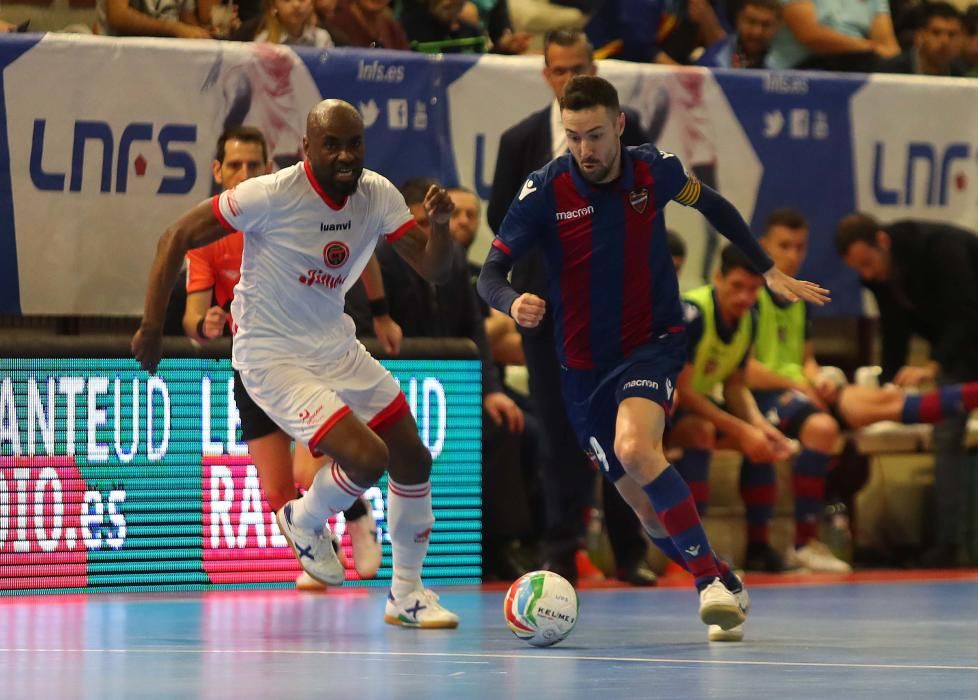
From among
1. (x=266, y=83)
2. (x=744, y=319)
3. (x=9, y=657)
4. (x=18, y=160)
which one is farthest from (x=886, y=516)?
(x=9, y=657)

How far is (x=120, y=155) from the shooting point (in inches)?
392

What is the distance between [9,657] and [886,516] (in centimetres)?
680

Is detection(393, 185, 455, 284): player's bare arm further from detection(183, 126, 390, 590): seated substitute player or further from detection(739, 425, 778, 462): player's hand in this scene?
detection(739, 425, 778, 462): player's hand

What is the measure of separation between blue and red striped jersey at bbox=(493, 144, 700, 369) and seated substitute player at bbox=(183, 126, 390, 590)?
1.21 m

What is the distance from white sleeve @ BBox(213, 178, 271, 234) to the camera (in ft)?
24.4

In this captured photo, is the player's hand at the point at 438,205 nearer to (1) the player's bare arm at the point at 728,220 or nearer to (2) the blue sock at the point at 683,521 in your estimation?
(1) the player's bare arm at the point at 728,220

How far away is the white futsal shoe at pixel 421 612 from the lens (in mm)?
7688

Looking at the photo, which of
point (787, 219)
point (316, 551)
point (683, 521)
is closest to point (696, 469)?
point (787, 219)

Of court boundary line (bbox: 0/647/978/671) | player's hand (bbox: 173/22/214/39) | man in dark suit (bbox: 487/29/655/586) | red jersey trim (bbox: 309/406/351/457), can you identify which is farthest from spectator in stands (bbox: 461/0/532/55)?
court boundary line (bbox: 0/647/978/671)

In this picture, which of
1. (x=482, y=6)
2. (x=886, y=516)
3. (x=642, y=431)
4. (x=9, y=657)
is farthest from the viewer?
(x=482, y=6)

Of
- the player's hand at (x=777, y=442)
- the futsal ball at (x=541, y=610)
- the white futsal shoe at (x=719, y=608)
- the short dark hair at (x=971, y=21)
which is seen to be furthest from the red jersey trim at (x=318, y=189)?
the short dark hair at (x=971, y=21)

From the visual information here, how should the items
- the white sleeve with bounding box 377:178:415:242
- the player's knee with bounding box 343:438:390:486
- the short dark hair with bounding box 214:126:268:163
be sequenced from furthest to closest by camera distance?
the short dark hair with bounding box 214:126:268:163 → the white sleeve with bounding box 377:178:415:242 → the player's knee with bounding box 343:438:390:486

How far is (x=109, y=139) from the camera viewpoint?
992 cm

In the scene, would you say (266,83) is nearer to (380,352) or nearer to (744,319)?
(380,352)
